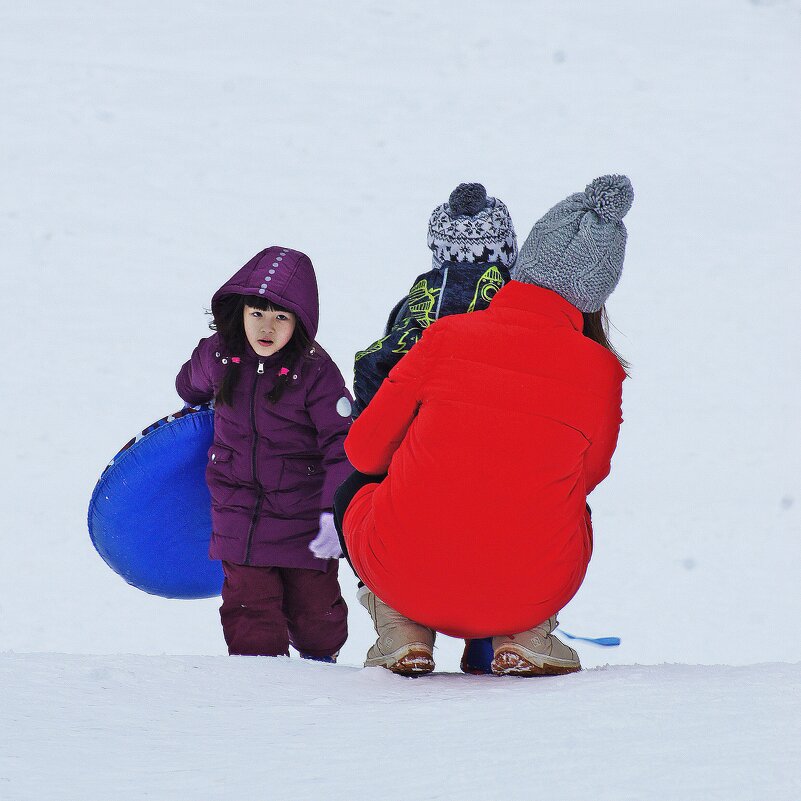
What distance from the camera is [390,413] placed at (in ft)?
6.46

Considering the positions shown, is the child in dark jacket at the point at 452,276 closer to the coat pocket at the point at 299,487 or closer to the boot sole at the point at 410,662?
the coat pocket at the point at 299,487

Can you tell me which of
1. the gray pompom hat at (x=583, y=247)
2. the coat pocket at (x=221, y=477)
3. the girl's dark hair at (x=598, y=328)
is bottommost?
the coat pocket at (x=221, y=477)

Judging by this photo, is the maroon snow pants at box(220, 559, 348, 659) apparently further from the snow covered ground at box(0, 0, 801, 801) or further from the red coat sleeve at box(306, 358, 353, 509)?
the snow covered ground at box(0, 0, 801, 801)

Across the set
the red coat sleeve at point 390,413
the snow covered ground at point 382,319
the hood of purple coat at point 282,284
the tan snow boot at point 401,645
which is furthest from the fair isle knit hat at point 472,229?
the snow covered ground at point 382,319

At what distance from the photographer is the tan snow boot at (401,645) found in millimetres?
2049

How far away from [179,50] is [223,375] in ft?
18.6

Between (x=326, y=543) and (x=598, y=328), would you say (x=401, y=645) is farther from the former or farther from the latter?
(x=598, y=328)

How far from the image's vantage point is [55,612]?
12.0 ft

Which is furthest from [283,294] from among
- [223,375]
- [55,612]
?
[55,612]

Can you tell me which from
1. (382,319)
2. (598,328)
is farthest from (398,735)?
(382,319)

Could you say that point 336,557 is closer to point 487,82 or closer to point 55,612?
point 55,612

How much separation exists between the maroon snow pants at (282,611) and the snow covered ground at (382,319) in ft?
1.62

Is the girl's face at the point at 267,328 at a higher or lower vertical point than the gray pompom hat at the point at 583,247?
lower

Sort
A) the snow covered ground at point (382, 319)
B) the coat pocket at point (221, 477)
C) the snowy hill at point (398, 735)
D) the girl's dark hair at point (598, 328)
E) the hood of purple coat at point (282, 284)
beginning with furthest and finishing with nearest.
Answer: the coat pocket at point (221, 477)
the hood of purple coat at point (282, 284)
the girl's dark hair at point (598, 328)
the snow covered ground at point (382, 319)
the snowy hill at point (398, 735)
